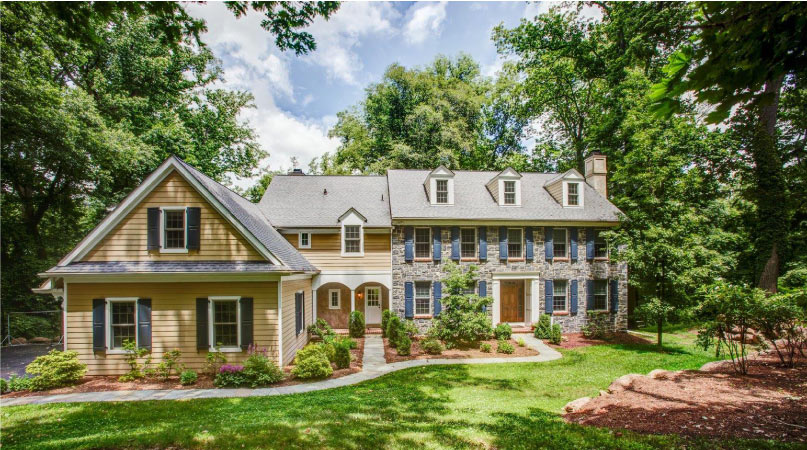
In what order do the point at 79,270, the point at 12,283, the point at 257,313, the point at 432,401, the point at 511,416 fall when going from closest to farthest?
the point at 511,416 → the point at 432,401 → the point at 79,270 → the point at 257,313 → the point at 12,283

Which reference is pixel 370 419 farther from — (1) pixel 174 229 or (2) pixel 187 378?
(1) pixel 174 229

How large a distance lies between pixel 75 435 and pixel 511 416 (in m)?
7.67

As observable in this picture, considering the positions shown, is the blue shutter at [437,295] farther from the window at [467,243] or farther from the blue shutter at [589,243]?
the blue shutter at [589,243]

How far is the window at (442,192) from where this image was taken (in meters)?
17.0

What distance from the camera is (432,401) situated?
25.1 ft

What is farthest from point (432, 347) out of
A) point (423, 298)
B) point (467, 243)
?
point (467, 243)

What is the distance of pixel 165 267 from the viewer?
992 centimetres

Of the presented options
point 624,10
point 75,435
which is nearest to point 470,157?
point 624,10

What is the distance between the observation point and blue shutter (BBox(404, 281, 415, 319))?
52.2 ft

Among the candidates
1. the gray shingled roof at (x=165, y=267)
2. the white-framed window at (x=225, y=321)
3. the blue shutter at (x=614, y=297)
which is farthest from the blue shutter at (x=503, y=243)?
the white-framed window at (x=225, y=321)

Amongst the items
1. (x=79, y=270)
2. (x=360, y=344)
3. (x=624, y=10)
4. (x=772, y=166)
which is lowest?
(x=360, y=344)

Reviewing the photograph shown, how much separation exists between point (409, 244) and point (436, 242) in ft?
4.33

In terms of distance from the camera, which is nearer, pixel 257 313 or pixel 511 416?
pixel 511 416

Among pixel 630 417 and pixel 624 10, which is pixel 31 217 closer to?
pixel 630 417
